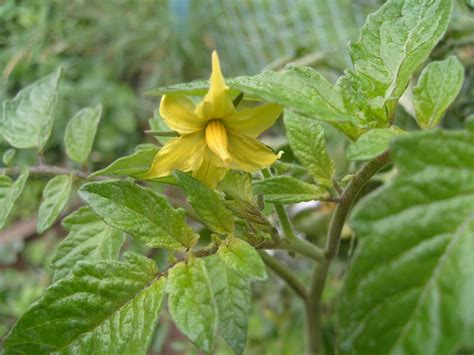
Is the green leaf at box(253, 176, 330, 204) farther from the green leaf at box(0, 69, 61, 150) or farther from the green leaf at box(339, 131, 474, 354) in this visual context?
→ the green leaf at box(0, 69, 61, 150)

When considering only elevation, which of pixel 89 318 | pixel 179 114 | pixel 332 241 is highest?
pixel 179 114

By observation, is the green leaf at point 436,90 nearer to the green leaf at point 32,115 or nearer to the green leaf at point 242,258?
the green leaf at point 242,258

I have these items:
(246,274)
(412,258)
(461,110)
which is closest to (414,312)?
(412,258)

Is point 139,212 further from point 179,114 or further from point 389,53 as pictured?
point 389,53

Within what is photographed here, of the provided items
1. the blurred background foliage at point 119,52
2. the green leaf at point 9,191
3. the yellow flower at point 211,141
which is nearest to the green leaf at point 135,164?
the yellow flower at point 211,141

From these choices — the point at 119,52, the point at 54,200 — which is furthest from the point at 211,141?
the point at 119,52

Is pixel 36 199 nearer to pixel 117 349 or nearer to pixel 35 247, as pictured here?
pixel 35 247
